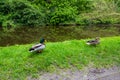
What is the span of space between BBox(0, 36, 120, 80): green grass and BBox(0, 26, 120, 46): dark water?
21.0 ft

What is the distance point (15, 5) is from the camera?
2533 centimetres

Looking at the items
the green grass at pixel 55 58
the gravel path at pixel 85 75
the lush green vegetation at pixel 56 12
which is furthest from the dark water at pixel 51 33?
the gravel path at pixel 85 75

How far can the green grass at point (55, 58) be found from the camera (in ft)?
33.3

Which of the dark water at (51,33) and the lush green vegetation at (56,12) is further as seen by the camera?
the lush green vegetation at (56,12)

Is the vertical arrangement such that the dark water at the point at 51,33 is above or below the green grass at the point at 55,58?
below

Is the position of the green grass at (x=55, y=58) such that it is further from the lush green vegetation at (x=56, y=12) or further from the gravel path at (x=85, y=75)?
the lush green vegetation at (x=56, y=12)

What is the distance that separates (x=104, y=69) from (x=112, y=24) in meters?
15.4

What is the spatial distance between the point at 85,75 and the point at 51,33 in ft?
34.8

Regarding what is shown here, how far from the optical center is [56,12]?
2616 cm

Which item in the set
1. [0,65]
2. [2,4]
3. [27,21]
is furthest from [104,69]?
[2,4]

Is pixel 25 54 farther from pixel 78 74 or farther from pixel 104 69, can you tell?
pixel 104 69

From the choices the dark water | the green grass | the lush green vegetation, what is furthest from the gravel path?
the lush green vegetation

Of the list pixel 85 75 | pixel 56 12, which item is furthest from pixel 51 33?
pixel 85 75

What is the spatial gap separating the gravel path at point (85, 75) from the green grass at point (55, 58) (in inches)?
9.8
